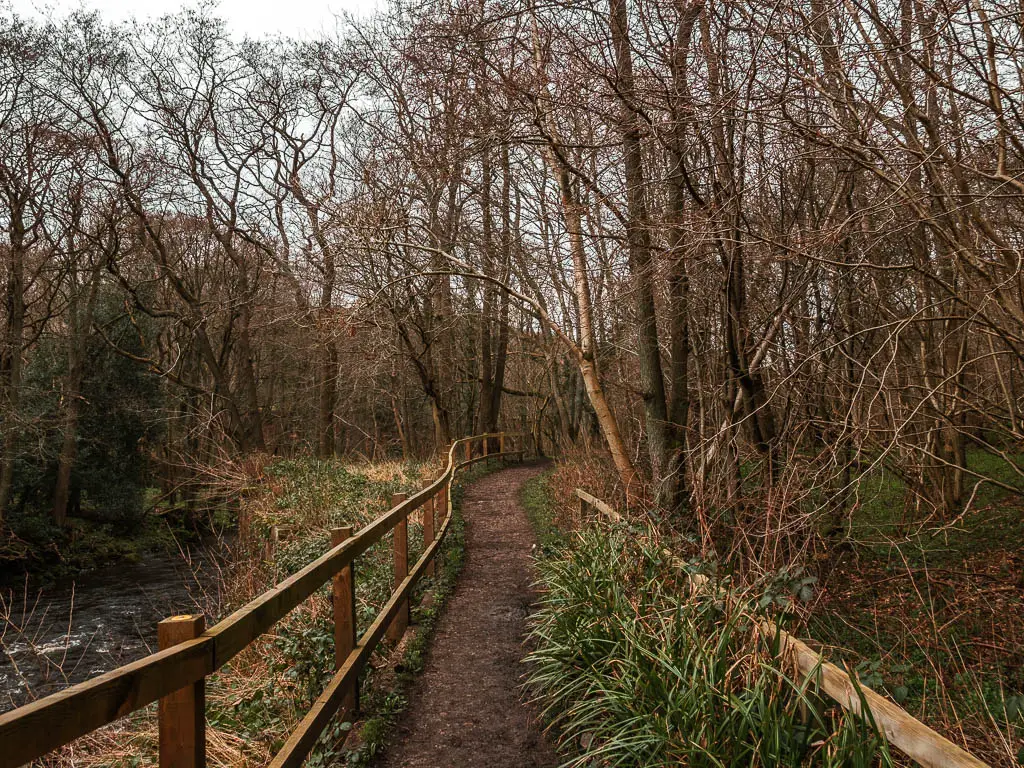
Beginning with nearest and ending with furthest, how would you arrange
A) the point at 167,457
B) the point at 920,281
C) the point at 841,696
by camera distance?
the point at 841,696, the point at 920,281, the point at 167,457

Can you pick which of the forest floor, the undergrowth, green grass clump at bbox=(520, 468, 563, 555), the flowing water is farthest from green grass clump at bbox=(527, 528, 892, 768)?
the flowing water

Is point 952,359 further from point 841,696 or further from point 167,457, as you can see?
point 167,457

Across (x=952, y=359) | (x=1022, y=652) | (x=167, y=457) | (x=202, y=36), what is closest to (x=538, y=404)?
(x=167, y=457)

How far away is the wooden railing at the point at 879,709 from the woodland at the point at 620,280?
364 millimetres

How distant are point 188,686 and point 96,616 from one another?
1317cm

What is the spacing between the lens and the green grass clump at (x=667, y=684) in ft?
10.5

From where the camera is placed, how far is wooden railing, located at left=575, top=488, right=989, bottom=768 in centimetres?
237

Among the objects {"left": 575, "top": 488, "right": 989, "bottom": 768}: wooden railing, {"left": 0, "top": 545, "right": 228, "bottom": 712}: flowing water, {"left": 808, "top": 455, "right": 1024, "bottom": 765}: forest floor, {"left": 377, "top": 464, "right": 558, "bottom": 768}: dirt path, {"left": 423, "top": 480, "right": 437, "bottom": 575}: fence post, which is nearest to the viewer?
{"left": 575, "top": 488, "right": 989, "bottom": 768}: wooden railing

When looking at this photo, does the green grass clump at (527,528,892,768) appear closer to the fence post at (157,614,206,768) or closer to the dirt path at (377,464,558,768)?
the dirt path at (377,464,558,768)

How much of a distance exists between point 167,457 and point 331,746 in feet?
81.9

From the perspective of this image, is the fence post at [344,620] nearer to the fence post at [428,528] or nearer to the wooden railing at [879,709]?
the wooden railing at [879,709]

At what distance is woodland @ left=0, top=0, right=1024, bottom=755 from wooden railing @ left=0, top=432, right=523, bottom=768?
2327mm

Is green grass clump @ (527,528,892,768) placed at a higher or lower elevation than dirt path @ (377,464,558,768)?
higher

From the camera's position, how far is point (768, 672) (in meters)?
3.51
